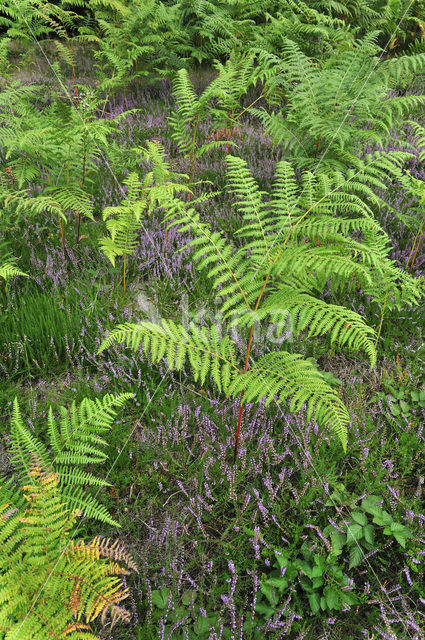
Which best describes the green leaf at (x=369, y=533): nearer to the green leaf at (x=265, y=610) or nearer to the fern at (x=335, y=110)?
the green leaf at (x=265, y=610)

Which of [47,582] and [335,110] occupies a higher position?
[335,110]

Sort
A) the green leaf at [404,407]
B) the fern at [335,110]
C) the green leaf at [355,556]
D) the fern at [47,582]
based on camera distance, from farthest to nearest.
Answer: the fern at [335,110]
the green leaf at [404,407]
the green leaf at [355,556]
the fern at [47,582]

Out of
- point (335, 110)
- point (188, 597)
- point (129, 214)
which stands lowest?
point (188, 597)

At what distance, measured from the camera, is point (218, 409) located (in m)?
2.48

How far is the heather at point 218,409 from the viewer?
1.71 m

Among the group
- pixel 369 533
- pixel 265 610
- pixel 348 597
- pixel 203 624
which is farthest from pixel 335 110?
pixel 203 624

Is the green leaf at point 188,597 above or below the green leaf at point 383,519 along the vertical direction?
below

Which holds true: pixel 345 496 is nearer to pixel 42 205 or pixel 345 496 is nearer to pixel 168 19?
pixel 42 205

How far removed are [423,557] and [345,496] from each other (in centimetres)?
43

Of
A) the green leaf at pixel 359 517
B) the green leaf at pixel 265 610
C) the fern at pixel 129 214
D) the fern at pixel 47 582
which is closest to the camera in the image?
the fern at pixel 47 582

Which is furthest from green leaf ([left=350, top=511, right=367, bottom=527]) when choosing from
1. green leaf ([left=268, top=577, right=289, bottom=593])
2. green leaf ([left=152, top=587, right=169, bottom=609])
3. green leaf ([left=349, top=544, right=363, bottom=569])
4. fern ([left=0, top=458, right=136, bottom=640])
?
fern ([left=0, top=458, right=136, bottom=640])

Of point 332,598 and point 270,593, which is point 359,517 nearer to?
point 332,598

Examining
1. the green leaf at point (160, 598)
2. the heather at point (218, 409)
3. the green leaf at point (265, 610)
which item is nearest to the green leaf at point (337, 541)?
the heather at point (218, 409)

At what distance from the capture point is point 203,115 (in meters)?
4.07
